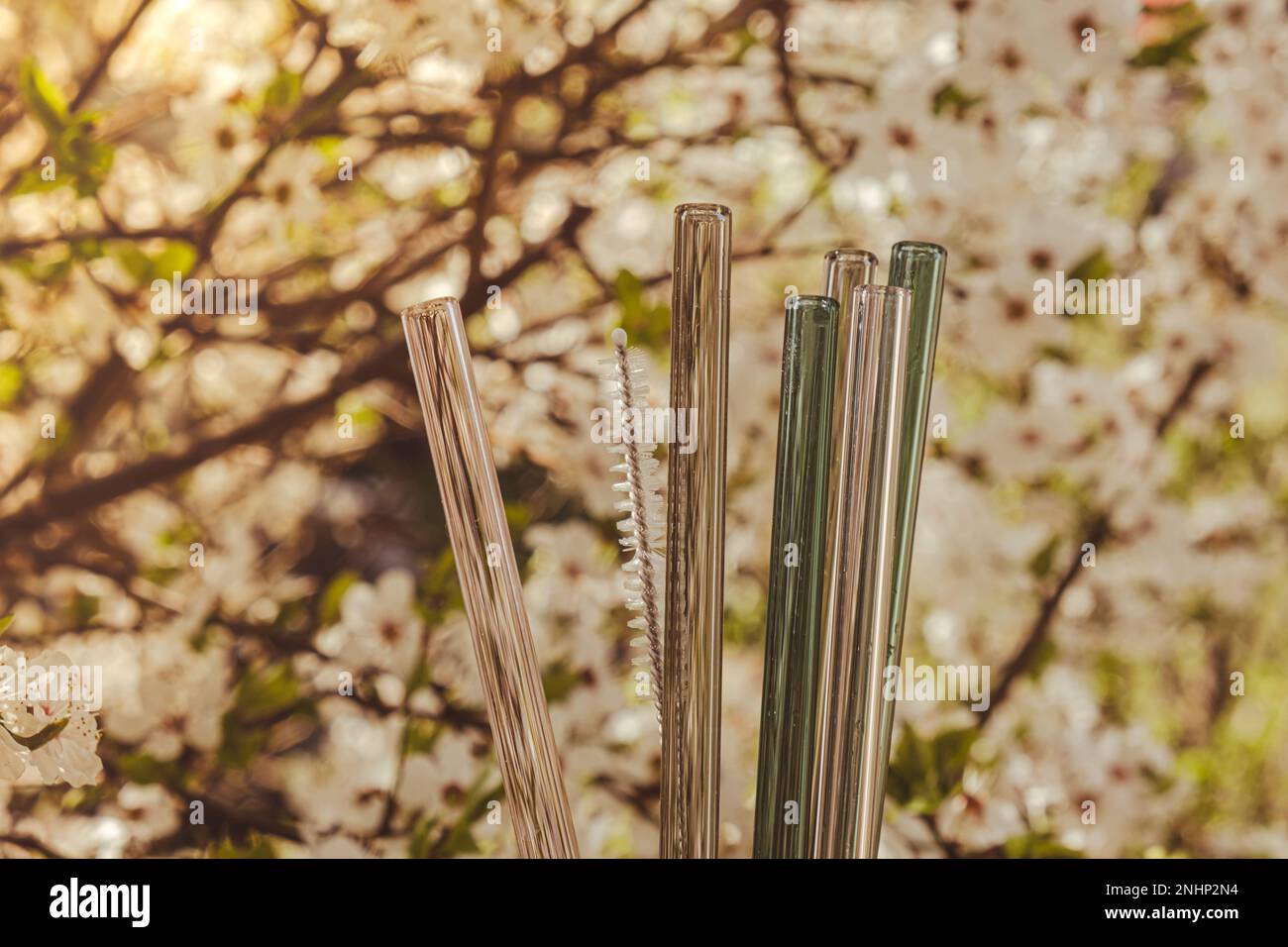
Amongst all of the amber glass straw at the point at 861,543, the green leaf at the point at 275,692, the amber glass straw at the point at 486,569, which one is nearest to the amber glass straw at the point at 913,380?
the amber glass straw at the point at 861,543

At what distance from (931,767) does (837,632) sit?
0.33 metres

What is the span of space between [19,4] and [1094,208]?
74 cm

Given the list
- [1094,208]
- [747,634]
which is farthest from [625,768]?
[1094,208]

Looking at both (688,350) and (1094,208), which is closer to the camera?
(688,350)

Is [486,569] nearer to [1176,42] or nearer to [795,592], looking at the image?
[795,592]

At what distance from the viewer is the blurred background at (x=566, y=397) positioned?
2.36 feet

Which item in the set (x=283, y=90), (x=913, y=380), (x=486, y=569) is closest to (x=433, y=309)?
(x=486, y=569)

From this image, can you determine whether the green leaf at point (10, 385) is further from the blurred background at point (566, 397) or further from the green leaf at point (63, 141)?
the green leaf at point (63, 141)

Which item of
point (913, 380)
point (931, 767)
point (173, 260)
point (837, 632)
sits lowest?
point (931, 767)

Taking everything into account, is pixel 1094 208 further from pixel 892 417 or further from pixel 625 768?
pixel 625 768

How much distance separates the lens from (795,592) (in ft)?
1.57

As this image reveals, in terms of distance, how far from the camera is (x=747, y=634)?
2.40 feet

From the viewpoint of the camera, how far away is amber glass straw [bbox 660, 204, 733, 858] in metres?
0.46

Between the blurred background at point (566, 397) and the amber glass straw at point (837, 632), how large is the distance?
26cm
